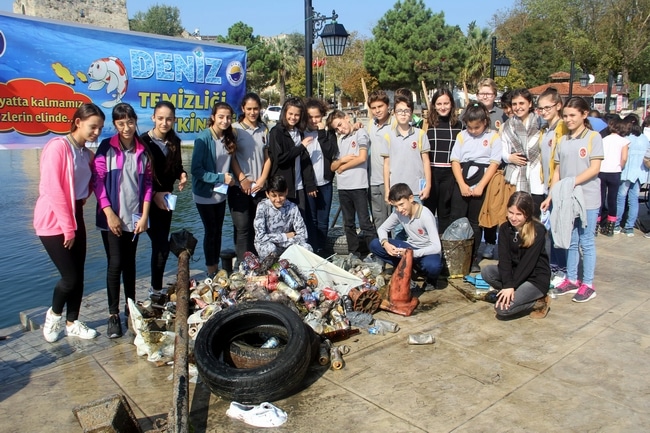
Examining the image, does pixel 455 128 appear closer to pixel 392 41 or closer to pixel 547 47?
pixel 392 41

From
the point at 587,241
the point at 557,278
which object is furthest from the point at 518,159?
the point at 557,278

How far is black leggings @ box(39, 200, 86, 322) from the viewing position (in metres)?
4.06

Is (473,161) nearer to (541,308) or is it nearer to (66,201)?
(541,308)

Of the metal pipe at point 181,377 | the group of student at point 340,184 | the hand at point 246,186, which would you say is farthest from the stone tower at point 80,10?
the metal pipe at point 181,377

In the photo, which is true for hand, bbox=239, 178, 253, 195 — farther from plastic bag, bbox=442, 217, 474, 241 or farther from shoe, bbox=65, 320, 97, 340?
plastic bag, bbox=442, 217, 474, 241

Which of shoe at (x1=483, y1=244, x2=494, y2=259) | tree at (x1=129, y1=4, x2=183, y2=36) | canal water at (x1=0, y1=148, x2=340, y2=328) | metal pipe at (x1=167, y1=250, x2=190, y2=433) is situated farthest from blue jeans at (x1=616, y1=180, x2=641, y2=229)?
tree at (x1=129, y1=4, x2=183, y2=36)

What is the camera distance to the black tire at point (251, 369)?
3242mm

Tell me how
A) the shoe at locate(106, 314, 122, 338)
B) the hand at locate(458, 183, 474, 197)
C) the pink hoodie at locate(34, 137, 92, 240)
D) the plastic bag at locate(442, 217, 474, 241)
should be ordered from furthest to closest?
1. the hand at locate(458, 183, 474, 197)
2. the plastic bag at locate(442, 217, 474, 241)
3. the shoe at locate(106, 314, 122, 338)
4. the pink hoodie at locate(34, 137, 92, 240)

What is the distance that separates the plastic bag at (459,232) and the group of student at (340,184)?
0.27 m

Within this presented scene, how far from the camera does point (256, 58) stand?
5331 centimetres

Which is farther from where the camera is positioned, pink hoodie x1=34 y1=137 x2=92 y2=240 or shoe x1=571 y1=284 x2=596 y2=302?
shoe x1=571 y1=284 x2=596 y2=302

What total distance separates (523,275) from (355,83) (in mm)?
48651

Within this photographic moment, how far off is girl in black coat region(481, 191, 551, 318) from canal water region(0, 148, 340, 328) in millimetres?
4292

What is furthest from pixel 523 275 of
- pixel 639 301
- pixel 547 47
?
pixel 547 47
